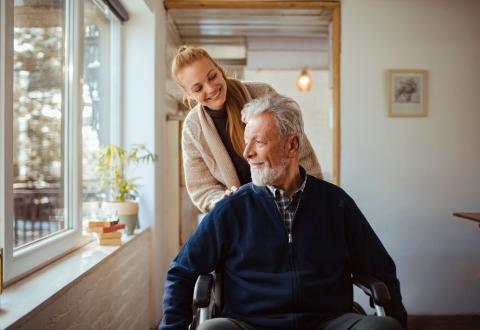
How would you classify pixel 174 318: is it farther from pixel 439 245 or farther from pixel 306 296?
pixel 439 245

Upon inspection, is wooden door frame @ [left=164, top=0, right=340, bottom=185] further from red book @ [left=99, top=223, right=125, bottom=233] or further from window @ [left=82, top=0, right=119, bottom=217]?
red book @ [left=99, top=223, right=125, bottom=233]

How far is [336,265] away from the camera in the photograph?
5.37ft

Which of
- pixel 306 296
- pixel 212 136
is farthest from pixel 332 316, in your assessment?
pixel 212 136

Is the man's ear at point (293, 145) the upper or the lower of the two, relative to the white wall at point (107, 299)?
upper

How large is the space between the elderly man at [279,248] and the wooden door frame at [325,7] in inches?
75.0

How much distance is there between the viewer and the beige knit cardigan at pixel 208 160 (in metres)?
1.97

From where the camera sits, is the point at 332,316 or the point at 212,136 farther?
the point at 212,136

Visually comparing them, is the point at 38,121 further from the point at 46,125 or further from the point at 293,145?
the point at 293,145

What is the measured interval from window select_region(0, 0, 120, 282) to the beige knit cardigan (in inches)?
26.4

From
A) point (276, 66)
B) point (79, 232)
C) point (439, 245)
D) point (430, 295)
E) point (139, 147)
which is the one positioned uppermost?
point (276, 66)

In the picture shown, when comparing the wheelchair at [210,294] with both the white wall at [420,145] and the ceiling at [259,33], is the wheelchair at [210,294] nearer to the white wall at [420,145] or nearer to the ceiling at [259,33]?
the white wall at [420,145]

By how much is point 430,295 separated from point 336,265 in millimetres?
2436

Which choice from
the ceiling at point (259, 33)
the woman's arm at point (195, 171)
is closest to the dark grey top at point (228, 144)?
the woman's arm at point (195, 171)

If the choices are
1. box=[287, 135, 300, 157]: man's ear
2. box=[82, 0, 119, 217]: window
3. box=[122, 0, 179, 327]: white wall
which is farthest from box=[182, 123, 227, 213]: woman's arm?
box=[122, 0, 179, 327]: white wall
